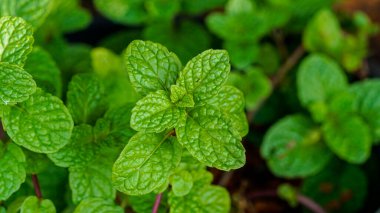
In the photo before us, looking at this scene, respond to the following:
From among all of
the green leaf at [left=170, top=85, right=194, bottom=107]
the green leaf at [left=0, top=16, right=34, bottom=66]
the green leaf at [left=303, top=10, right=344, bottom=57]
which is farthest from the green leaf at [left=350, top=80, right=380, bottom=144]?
the green leaf at [left=0, top=16, right=34, bottom=66]

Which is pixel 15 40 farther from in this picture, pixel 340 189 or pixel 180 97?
pixel 340 189

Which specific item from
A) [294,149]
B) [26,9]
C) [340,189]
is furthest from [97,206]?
[340,189]

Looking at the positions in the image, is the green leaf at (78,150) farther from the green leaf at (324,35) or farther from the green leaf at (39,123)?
the green leaf at (324,35)

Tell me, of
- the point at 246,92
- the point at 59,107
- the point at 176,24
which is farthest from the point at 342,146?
the point at 59,107

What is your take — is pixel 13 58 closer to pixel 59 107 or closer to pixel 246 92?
pixel 59 107

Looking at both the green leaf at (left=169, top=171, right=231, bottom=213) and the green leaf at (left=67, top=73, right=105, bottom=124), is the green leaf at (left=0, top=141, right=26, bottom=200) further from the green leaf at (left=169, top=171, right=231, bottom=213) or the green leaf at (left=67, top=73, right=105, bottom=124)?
the green leaf at (left=169, top=171, right=231, bottom=213)
